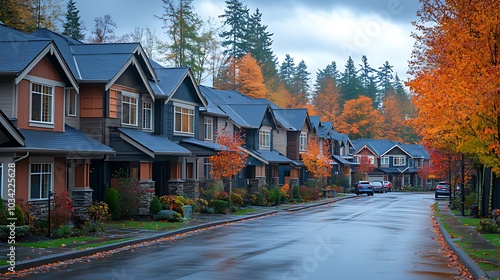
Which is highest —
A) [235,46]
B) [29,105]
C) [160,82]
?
[235,46]

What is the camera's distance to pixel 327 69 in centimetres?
15012

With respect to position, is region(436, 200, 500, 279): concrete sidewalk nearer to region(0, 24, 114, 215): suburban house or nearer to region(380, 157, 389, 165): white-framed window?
region(0, 24, 114, 215): suburban house

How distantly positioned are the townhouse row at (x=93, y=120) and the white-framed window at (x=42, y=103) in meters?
0.04

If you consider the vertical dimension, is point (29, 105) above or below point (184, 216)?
above

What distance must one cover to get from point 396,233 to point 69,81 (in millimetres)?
14794

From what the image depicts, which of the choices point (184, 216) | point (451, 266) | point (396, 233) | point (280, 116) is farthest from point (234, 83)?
point (451, 266)

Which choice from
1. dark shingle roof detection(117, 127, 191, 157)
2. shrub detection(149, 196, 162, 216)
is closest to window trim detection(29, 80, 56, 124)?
dark shingle roof detection(117, 127, 191, 157)

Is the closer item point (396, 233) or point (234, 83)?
point (396, 233)

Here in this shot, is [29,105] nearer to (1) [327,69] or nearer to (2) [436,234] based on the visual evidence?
(2) [436,234]

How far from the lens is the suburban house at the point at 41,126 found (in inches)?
926

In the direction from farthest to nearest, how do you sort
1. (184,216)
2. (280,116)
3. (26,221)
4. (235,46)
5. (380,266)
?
1. (235,46)
2. (280,116)
3. (184,216)
4. (26,221)
5. (380,266)

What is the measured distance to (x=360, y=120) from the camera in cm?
11650

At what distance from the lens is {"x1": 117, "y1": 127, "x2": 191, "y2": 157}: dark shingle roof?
30.5m

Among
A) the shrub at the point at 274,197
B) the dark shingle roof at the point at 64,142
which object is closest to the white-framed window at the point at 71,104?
the dark shingle roof at the point at 64,142
